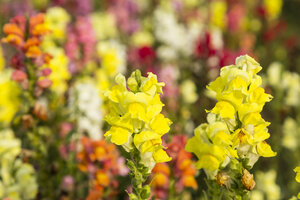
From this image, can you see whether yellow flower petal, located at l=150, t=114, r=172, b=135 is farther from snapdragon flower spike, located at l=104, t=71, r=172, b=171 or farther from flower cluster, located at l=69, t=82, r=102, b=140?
flower cluster, located at l=69, t=82, r=102, b=140

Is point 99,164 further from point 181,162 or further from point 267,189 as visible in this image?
point 267,189

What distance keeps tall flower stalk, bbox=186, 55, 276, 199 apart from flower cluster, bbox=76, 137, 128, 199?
0.93m

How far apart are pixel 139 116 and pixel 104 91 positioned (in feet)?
0.60

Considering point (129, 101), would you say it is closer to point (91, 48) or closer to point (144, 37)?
point (91, 48)

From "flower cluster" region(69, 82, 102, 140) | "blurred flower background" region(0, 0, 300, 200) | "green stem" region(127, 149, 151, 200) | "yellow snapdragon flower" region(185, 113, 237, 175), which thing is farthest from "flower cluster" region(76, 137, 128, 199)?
"yellow snapdragon flower" region(185, 113, 237, 175)

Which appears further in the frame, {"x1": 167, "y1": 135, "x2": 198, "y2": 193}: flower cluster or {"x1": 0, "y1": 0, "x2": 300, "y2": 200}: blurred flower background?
{"x1": 0, "y1": 0, "x2": 300, "y2": 200}: blurred flower background

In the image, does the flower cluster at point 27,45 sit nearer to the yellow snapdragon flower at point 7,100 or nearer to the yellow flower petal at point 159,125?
the yellow snapdragon flower at point 7,100

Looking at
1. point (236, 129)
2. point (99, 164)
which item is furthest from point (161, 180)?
point (236, 129)

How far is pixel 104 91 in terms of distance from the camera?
1.75 metres

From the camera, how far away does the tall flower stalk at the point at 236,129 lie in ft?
5.48

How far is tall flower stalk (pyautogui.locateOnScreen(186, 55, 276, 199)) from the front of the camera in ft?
5.48

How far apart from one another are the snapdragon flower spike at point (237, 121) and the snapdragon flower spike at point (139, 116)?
179 millimetres

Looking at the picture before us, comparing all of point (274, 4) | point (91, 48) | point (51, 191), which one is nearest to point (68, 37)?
point (91, 48)

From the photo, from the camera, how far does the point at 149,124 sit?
173 centimetres
